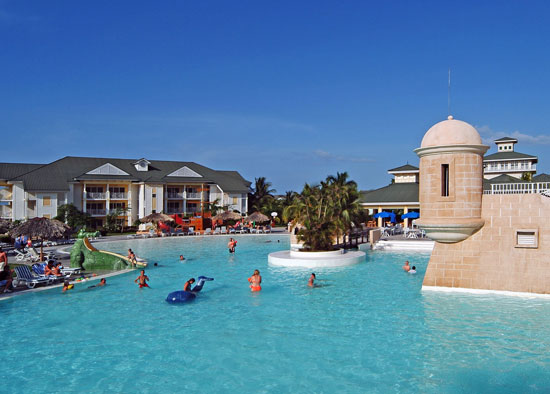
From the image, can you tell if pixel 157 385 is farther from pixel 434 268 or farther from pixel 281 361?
pixel 434 268

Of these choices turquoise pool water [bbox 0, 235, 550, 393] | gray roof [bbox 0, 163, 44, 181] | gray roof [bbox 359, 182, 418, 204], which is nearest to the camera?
turquoise pool water [bbox 0, 235, 550, 393]

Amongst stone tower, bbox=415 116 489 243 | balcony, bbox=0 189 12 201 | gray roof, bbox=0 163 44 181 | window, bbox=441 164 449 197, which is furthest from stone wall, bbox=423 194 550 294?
gray roof, bbox=0 163 44 181

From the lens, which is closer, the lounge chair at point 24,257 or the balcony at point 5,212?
the lounge chair at point 24,257

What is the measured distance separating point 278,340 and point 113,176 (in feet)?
141

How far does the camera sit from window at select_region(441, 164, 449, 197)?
51.4 ft

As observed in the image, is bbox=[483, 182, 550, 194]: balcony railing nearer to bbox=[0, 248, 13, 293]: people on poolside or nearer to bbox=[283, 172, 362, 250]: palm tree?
bbox=[283, 172, 362, 250]: palm tree

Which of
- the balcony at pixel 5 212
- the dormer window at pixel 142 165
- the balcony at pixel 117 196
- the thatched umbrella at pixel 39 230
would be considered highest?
the dormer window at pixel 142 165

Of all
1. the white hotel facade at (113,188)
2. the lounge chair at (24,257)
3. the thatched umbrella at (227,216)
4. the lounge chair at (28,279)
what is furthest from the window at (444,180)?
the white hotel facade at (113,188)

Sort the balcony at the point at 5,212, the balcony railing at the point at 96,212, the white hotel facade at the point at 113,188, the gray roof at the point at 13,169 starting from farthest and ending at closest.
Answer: the balcony railing at the point at 96,212 < the gray roof at the point at 13,169 < the balcony at the point at 5,212 < the white hotel facade at the point at 113,188

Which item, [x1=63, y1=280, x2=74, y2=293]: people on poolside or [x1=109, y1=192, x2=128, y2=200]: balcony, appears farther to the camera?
[x1=109, y1=192, x2=128, y2=200]: balcony

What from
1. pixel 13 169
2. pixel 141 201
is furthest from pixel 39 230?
pixel 13 169

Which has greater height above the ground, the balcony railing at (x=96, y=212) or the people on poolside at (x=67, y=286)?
the balcony railing at (x=96, y=212)

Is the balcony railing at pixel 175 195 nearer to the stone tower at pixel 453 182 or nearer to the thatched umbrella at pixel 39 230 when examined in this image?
the thatched umbrella at pixel 39 230

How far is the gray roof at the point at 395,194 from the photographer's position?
44.6m
